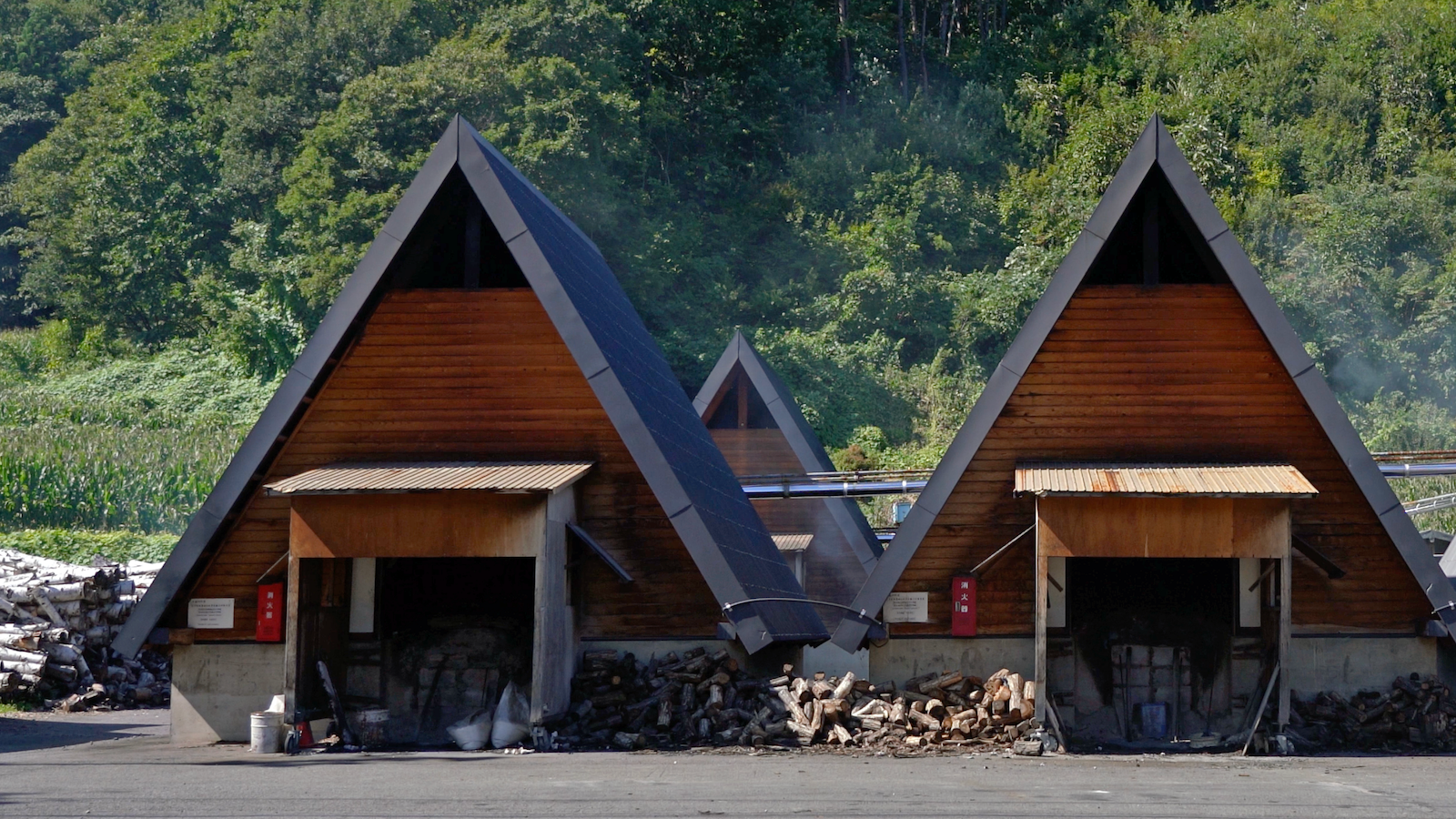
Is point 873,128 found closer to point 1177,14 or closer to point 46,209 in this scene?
point 1177,14

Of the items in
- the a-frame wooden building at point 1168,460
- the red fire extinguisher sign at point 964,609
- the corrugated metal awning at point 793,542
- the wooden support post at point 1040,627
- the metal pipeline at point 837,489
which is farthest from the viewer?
the corrugated metal awning at point 793,542

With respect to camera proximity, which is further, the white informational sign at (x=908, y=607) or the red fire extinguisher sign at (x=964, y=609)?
the white informational sign at (x=908, y=607)

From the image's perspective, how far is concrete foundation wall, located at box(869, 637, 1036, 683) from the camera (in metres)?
16.3

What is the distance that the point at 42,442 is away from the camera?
1532 inches

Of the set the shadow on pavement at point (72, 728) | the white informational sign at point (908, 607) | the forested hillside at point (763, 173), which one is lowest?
the shadow on pavement at point (72, 728)

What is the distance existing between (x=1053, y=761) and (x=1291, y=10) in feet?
185

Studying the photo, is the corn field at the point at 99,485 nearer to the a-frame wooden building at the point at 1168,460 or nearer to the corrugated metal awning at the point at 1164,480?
the a-frame wooden building at the point at 1168,460

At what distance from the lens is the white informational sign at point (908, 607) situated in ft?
54.0

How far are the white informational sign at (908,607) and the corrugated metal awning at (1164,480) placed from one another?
1.78 meters

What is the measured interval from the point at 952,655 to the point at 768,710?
230cm

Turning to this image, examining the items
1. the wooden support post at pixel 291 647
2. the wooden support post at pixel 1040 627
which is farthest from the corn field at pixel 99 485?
the wooden support post at pixel 1040 627

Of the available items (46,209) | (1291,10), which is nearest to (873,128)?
(1291,10)

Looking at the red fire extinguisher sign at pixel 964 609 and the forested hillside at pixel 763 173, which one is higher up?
the forested hillside at pixel 763 173

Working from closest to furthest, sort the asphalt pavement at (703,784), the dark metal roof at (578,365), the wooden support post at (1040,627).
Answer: the asphalt pavement at (703,784)
the wooden support post at (1040,627)
the dark metal roof at (578,365)
